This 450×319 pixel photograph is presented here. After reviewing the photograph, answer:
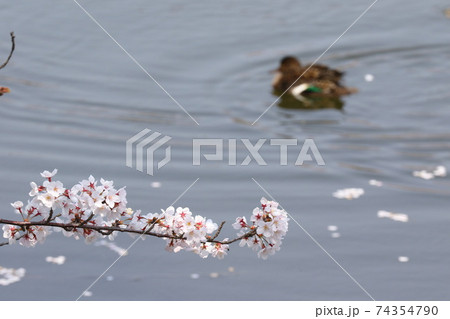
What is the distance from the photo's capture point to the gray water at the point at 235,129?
17.2ft

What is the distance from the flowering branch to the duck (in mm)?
5645

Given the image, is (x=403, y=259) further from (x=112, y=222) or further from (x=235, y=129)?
(x=112, y=222)

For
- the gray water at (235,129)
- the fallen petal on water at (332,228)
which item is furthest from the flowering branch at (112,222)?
the fallen petal on water at (332,228)

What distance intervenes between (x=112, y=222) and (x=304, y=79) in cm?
600

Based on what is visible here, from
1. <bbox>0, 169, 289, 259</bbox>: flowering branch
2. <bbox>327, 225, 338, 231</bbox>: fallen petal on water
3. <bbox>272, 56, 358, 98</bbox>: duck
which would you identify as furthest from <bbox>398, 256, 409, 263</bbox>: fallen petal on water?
<bbox>272, 56, 358, 98</bbox>: duck

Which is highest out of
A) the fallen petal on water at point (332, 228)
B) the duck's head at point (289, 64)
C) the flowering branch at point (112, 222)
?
the duck's head at point (289, 64)

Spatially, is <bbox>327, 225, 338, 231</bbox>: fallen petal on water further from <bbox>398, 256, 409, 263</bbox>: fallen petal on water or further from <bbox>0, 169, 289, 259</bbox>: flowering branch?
<bbox>0, 169, 289, 259</bbox>: flowering branch

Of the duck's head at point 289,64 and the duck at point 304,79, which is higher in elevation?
the duck's head at point 289,64

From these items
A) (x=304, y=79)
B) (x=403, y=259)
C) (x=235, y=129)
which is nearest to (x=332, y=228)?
(x=403, y=259)

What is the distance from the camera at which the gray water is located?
5.24 m

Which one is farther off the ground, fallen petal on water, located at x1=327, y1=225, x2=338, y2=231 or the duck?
the duck

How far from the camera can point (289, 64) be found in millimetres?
8797

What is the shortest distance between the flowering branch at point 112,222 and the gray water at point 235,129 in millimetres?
1950

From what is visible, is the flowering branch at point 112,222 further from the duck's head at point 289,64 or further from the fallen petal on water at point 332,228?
the duck's head at point 289,64
